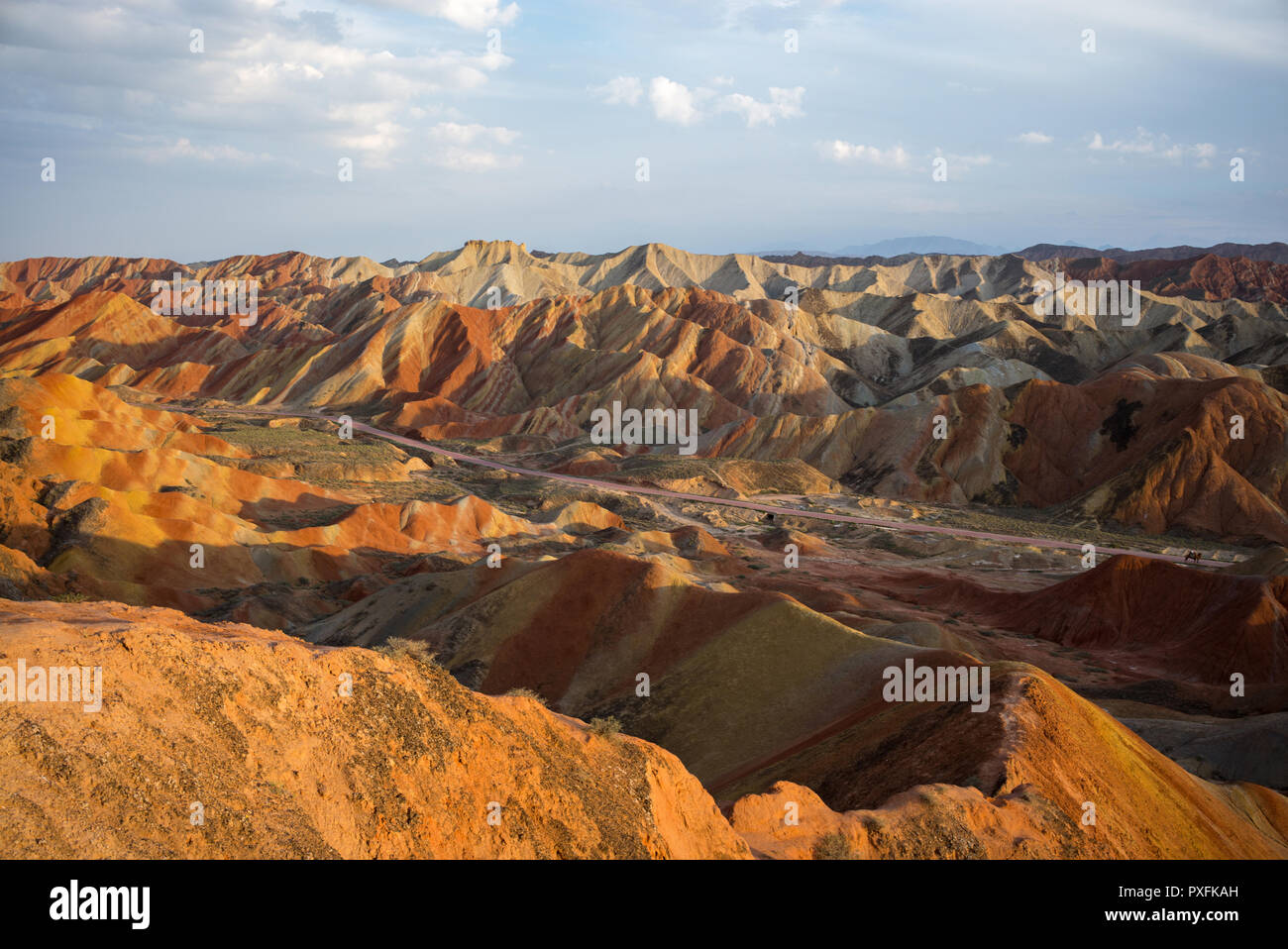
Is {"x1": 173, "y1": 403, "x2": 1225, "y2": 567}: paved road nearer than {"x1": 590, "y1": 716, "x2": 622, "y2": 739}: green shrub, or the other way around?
{"x1": 590, "y1": 716, "x2": 622, "y2": 739}: green shrub

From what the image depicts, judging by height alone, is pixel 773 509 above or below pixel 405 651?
below
